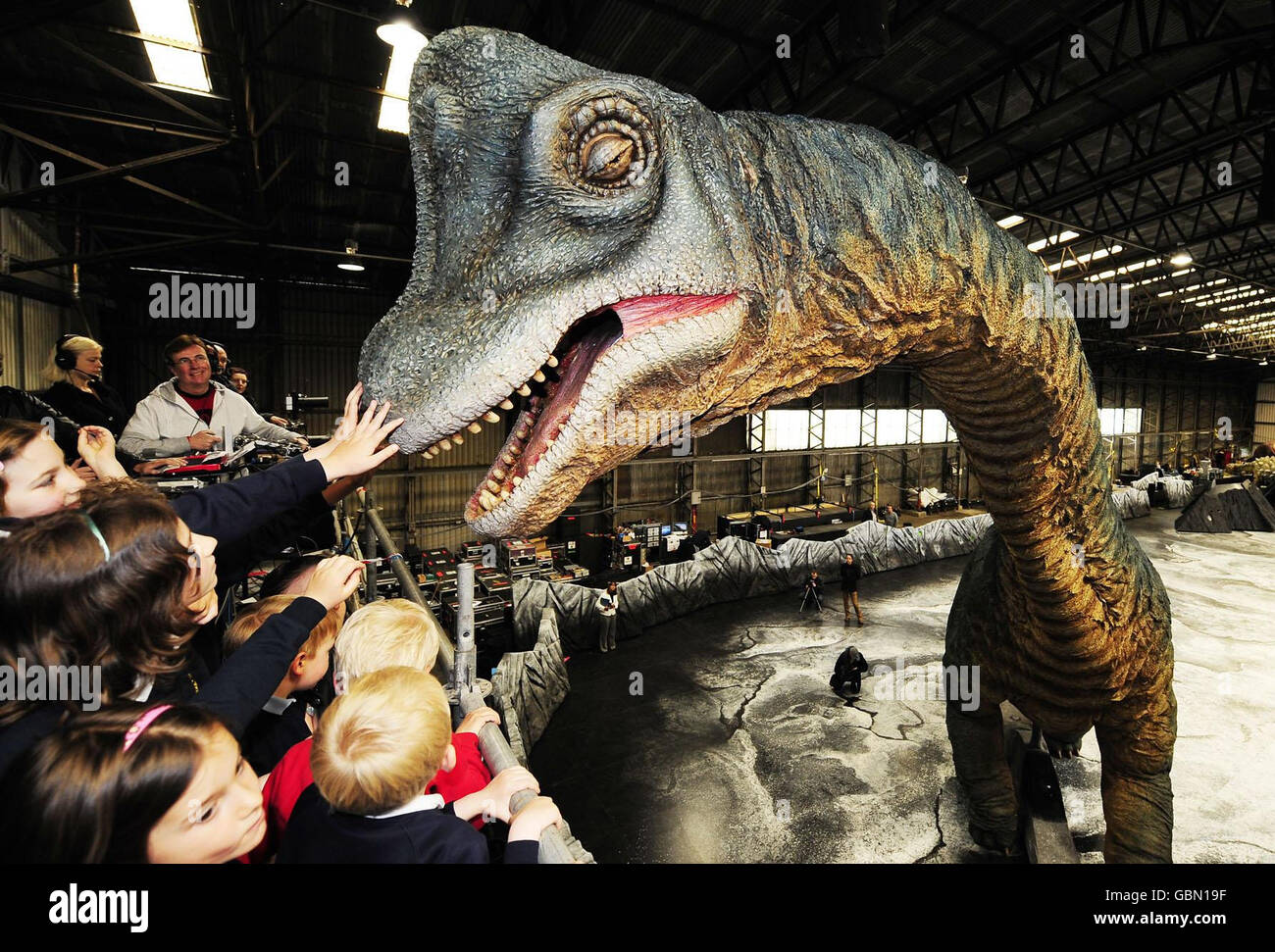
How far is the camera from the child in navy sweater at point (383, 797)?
1.42 metres

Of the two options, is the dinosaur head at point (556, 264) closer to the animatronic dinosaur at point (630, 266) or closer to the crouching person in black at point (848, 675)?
the animatronic dinosaur at point (630, 266)

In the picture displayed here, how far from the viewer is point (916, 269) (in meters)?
1.62

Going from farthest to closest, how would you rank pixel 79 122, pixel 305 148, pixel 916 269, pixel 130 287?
pixel 130 287 < pixel 305 148 < pixel 79 122 < pixel 916 269

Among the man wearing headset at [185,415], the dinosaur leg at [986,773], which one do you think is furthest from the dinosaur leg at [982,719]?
the man wearing headset at [185,415]

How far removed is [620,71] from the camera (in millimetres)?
8133

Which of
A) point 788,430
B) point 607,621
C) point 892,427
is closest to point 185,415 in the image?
point 607,621

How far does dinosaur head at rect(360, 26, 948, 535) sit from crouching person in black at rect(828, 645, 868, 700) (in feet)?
28.4

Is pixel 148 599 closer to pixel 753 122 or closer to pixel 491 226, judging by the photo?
pixel 491 226

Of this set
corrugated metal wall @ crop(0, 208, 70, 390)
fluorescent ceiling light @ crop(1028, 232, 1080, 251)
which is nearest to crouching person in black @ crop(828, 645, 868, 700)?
corrugated metal wall @ crop(0, 208, 70, 390)

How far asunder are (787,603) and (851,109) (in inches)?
364

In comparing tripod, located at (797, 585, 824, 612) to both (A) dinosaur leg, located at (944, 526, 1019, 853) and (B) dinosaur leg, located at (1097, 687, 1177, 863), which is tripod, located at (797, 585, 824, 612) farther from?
(B) dinosaur leg, located at (1097, 687, 1177, 863)

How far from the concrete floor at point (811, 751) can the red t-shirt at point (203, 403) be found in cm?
489

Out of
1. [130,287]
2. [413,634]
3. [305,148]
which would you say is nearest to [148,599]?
[413,634]

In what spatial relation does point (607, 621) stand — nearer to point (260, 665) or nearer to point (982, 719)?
point (982, 719)
